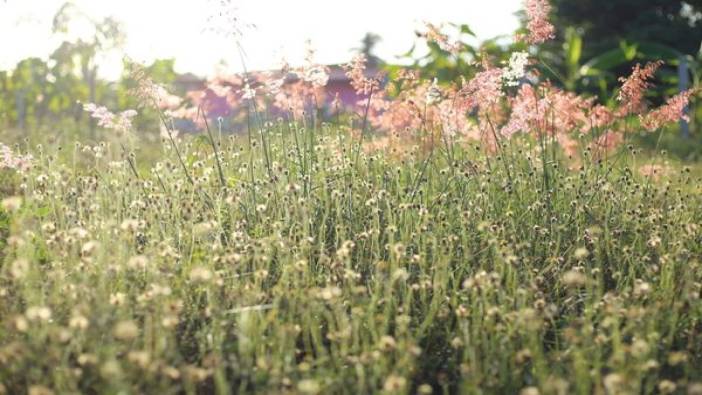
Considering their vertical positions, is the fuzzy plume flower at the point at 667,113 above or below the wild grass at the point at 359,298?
above

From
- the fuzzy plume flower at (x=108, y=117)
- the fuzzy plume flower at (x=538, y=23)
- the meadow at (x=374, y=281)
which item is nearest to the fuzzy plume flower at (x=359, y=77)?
the meadow at (x=374, y=281)

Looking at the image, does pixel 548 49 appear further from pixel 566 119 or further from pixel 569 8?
pixel 566 119

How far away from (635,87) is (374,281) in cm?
180

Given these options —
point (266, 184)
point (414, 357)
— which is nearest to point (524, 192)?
point (266, 184)

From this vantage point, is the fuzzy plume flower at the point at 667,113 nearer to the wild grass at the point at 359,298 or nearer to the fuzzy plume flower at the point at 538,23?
the wild grass at the point at 359,298

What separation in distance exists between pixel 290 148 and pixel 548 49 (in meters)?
13.2

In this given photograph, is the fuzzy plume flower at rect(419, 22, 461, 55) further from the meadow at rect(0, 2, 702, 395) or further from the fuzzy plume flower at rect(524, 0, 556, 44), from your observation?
the fuzzy plume flower at rect(524, 0, 556, 44)

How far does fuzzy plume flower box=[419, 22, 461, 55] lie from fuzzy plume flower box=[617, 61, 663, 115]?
81 cm

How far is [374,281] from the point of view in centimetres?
314

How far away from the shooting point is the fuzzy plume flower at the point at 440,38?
443cm

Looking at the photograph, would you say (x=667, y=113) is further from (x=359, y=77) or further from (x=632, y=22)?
(x=632, y=22)

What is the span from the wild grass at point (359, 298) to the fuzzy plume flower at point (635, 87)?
1.22ft

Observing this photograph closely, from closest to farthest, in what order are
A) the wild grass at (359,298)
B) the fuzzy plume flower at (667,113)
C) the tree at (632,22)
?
the wild grass at (359,298) → the fuzzy plume flower at (667,113) → the tree at (632,22)

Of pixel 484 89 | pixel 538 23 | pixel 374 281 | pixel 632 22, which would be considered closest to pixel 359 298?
pixel 374 281
